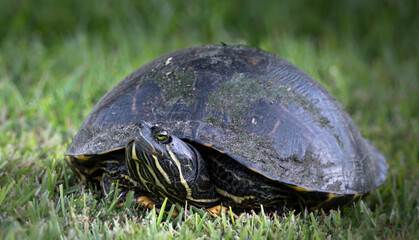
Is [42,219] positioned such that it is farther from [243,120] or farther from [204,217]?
[243,120]

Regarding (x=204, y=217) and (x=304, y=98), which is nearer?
(x=204, y=217)

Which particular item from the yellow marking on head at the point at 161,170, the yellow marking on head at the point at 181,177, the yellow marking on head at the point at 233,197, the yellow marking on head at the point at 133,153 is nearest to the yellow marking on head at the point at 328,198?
the yellow marking on head at the point at 233,197

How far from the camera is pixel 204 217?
2312 mm

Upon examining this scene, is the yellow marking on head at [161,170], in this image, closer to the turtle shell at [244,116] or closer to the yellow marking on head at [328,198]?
the turtle shell at [244,116]

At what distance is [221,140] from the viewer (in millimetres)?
2371

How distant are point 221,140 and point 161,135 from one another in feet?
1.13

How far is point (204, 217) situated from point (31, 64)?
337 centimetres

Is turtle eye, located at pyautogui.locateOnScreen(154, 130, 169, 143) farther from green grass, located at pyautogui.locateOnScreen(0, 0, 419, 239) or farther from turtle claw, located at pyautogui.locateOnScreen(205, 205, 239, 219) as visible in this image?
turtle claw, located at pyautogui.locateOnScreen(205, 205, 239, 219)

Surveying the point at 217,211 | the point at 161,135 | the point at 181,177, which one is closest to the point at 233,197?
the point at 217,211

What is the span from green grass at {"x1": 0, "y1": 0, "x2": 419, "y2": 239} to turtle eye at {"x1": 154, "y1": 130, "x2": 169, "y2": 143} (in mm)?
410

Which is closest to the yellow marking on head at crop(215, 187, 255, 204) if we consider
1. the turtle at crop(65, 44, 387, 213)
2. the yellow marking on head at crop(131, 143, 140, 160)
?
the turtle at crop(65, 44, 387, 213)

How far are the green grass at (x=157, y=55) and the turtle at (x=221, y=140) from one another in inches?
5.7

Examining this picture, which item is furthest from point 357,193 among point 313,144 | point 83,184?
point 83,184

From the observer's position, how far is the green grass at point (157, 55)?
7.50 ft
